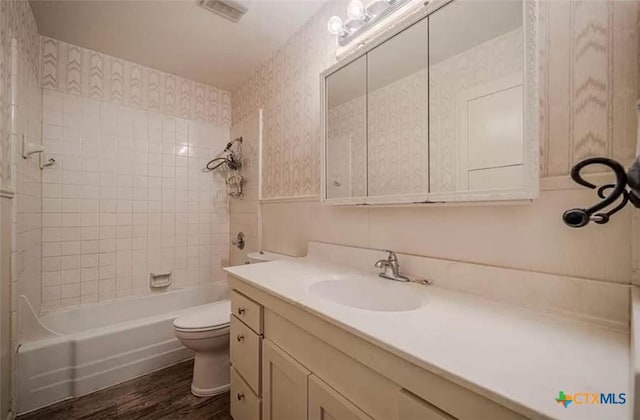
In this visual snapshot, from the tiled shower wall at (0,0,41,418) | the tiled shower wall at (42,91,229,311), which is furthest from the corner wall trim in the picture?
the tiled shower wall at (42,91,229,311)

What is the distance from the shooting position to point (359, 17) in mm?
1287

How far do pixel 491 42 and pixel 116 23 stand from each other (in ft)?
7.04

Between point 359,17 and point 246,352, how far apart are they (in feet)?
5.42

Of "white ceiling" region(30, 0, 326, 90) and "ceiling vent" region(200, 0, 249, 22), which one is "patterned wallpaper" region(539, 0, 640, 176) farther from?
"ceiling vent" region(200, 0, 249, 22)

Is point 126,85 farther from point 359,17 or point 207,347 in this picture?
point 207,347

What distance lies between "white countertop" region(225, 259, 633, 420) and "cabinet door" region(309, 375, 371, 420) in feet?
0.67

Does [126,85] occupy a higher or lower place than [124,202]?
higher

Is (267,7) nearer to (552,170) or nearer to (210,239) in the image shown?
(552,170)

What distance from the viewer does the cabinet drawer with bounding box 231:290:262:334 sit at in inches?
40.6

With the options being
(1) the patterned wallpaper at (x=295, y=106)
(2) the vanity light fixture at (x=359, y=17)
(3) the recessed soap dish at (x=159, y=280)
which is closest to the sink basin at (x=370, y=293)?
(1) the patterned wallpaper at (x=295, y=106)

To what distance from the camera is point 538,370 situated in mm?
450

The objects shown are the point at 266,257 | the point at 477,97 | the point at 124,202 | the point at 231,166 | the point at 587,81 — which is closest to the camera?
Result: the point at 587,81

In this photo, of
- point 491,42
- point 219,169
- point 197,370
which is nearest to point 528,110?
point 491,42

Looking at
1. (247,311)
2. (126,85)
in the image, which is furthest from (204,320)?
(126,85)
